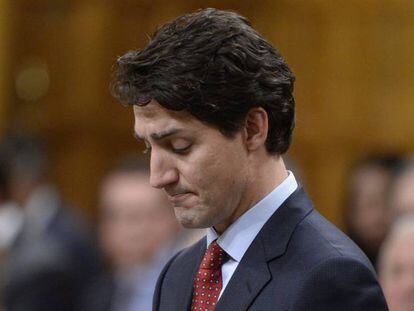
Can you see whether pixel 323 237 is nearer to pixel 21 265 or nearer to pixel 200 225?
pixel 200 225

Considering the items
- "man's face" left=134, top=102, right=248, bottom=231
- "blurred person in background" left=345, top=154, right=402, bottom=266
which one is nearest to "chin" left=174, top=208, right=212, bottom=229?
"man's face" left=134, top=102, right=248, bottom=231

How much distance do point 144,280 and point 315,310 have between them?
103 inches

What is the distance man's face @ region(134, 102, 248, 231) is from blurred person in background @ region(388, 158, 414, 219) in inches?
76.2


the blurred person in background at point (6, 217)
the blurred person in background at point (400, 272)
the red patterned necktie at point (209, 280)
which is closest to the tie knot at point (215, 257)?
the red patterned necktie at point (209, 280)

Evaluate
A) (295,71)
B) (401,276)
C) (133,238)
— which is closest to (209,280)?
(401,276)

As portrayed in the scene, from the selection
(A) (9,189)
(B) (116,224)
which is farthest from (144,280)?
(A) (9,189)

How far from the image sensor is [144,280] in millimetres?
4938

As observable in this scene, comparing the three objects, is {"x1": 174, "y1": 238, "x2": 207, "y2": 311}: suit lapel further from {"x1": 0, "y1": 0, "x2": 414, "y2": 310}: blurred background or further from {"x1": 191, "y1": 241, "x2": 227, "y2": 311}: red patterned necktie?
{"x1": 0, "y1": 0, "x2": 414, "y2": 310}: blurred background

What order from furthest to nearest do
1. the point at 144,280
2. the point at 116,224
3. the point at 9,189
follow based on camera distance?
1. the point at 9,189
2. the point at 116,224
3. the point at 144,280

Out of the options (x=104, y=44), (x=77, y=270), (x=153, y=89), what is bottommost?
(x=77, y=270)

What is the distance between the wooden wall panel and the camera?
20.9 ft

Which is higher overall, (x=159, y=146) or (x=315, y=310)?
(x=159, y=146)

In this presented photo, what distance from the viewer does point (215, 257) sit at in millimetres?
2594

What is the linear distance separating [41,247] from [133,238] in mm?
548
